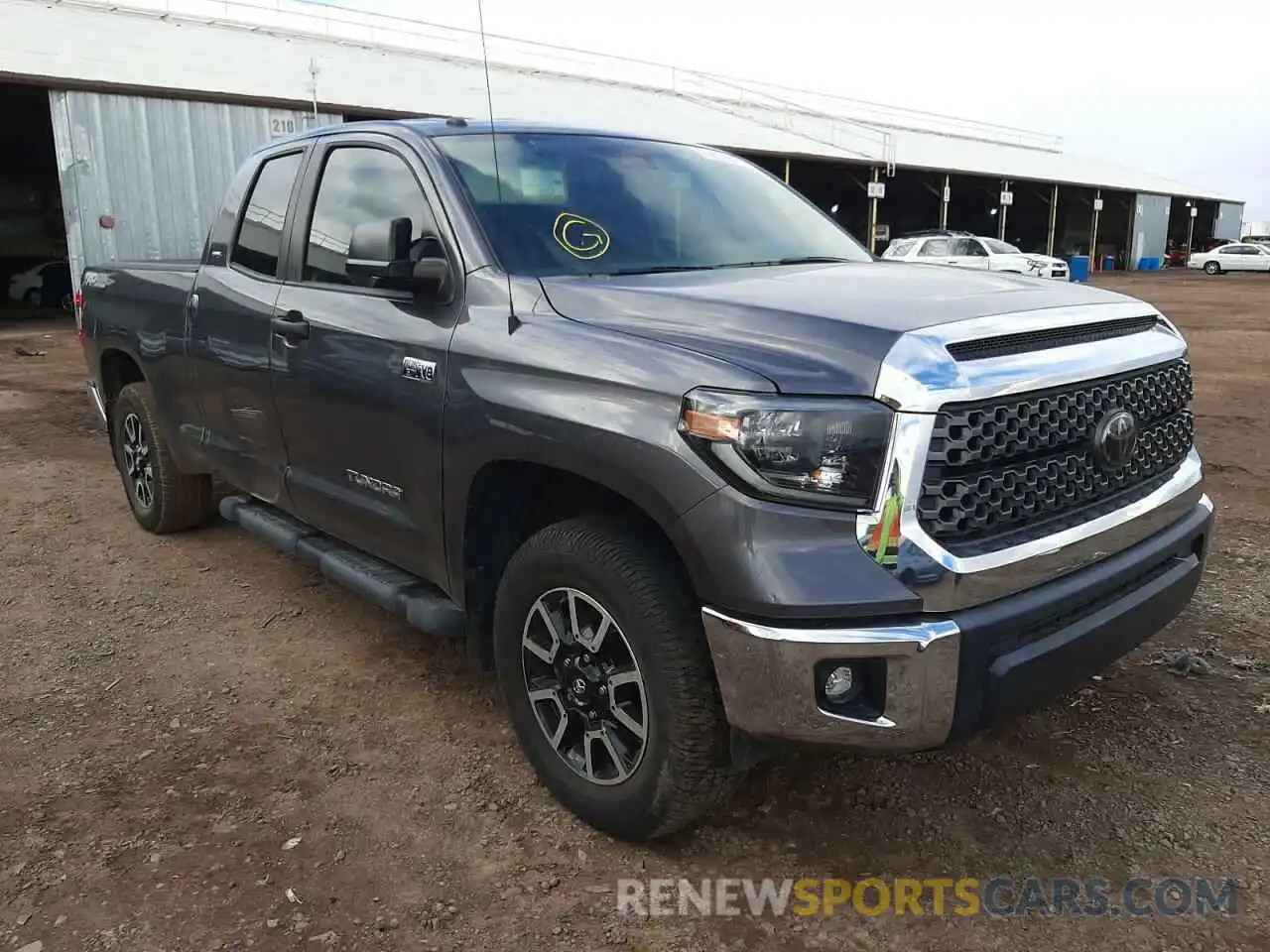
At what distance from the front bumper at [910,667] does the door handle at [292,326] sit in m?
2.08

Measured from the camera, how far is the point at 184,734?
350 cm

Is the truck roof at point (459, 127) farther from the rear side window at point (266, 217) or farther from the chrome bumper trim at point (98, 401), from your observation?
the chrome bumper trim at point (98, 401)

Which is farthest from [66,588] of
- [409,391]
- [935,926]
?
[935,926]

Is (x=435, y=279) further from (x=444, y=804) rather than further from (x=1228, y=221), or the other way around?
(x=1228, y=221)

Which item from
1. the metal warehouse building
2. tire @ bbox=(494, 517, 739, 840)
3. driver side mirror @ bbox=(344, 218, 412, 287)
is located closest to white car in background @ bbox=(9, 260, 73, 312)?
the metal warehouse building

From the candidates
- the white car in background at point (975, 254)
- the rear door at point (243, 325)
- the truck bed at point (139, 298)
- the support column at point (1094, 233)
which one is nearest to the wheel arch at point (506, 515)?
the rear door at point (243, 325)

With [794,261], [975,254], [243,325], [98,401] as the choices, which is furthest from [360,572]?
[975,254]

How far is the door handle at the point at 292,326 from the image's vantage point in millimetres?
3725

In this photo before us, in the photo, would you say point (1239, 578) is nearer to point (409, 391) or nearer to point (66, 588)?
point (409, 391)

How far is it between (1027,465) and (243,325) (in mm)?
3085

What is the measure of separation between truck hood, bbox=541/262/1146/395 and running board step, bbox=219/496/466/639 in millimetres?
1081

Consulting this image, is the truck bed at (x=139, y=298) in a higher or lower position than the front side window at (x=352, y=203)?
lower

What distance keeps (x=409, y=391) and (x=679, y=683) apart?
1319 millimetres

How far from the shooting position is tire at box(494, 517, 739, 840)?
8.21 ft
